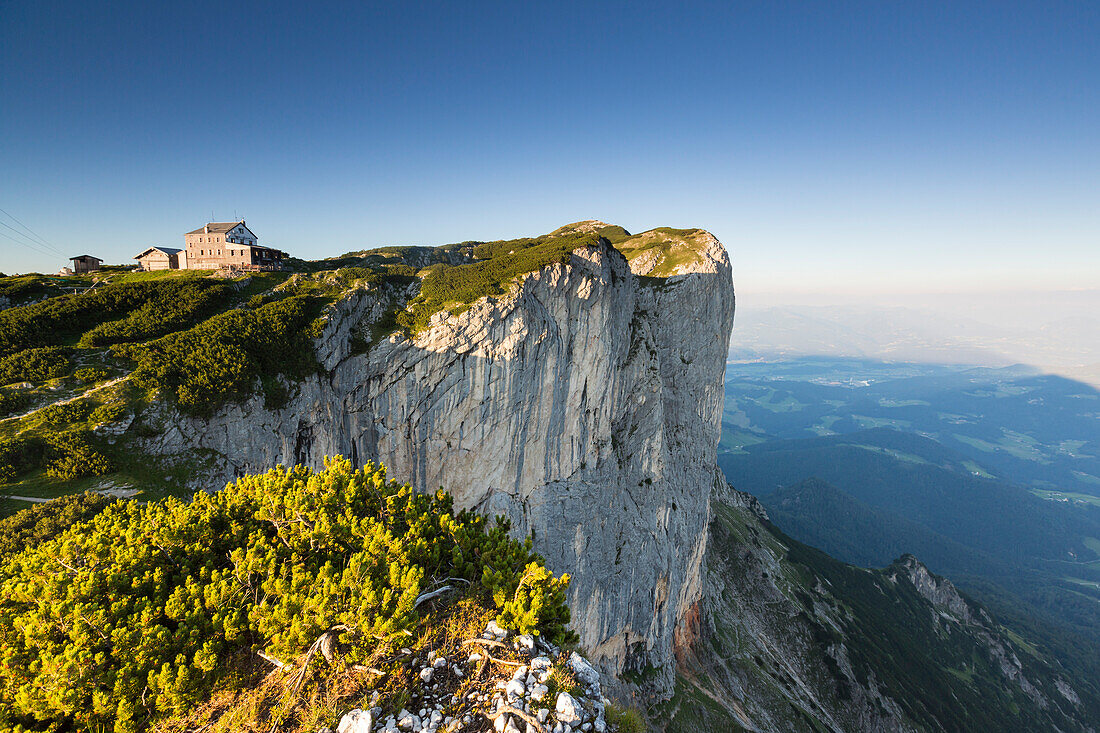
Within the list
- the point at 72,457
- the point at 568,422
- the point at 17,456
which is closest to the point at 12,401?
the point at 17,456

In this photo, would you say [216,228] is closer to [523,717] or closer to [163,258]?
[163,258]

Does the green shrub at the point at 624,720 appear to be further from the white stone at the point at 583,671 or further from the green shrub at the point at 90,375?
the green shrub at the point at 90,375

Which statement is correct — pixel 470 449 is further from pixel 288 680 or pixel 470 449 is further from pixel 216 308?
pixel 288 680

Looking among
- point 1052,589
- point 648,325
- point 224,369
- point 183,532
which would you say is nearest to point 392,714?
point 183,532

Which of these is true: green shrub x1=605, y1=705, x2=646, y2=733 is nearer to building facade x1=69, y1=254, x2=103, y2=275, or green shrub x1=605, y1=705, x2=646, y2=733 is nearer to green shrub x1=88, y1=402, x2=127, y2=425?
green shrub x1=88, y1=402, x2=127, y2=425

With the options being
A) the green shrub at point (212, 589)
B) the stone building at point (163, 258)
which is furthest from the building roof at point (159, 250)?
the green shrub at point (212, 589)
